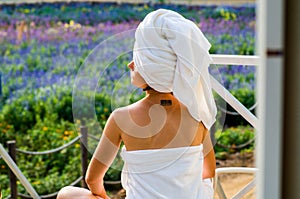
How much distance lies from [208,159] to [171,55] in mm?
470

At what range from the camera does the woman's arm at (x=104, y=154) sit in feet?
6.97

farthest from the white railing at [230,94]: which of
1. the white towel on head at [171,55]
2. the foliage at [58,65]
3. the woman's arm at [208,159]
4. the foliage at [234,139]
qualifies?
the foliage at [234,139]

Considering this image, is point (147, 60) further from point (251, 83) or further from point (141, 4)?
point (141, 4)

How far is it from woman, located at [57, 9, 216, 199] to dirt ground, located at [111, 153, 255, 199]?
83.7 inches

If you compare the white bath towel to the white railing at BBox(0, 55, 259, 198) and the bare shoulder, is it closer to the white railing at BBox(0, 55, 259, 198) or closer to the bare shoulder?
the bare shoulder

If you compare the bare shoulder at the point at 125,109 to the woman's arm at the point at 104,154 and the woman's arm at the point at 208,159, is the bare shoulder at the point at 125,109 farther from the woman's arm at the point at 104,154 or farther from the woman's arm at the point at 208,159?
the woman's arm at the point at 208,159

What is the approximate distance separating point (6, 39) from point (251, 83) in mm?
2657

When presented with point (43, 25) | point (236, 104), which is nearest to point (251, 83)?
point (43, 25)

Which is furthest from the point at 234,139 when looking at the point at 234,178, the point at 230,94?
the point at 230,94

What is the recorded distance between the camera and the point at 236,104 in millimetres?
2332

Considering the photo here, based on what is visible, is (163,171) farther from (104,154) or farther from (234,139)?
(234,139)

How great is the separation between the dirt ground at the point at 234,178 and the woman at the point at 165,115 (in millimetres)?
2125

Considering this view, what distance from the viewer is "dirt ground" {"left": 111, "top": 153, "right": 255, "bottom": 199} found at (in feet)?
14.8

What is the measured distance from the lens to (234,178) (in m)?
5.07
